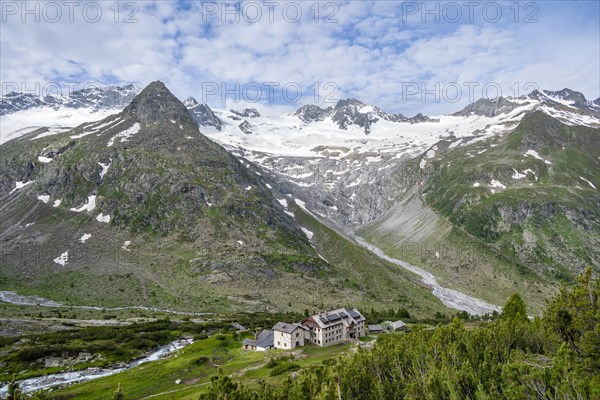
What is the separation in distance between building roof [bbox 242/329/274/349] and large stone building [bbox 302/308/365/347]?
315 inches

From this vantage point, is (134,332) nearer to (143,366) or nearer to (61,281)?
(143,366)

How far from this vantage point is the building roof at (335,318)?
86938mm

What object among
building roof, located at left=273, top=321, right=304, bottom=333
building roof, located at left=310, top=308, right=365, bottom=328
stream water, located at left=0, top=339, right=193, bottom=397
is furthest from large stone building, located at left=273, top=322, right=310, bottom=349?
stream water, located at left=0, top=339, right=193, bottom=397

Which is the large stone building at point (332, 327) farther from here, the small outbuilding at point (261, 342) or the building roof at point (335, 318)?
the small outbuilding at point (261, 342)

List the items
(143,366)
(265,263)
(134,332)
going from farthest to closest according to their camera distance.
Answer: (265,263)
(134,332)
(143,366)

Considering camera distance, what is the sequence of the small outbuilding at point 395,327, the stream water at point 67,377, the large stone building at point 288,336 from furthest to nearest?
the small outbuilding at point 395,327 < the large stone building at point 288,336 < the stream water at point 67,377

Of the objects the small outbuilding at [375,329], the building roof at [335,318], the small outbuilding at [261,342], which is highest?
the building roof at [335,318]

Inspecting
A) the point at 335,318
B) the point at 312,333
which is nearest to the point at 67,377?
the point at 312,333

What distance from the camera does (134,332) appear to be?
9694 cm

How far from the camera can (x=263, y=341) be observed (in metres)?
84.1

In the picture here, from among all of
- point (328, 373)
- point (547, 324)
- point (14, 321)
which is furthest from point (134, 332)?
point (547, 324)

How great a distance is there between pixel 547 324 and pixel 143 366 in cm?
6510

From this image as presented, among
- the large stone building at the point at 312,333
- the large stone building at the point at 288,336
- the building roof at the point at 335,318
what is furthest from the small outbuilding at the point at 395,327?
the large stone building at the point at 288,336

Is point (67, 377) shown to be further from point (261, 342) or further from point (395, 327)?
point (395, 327)
